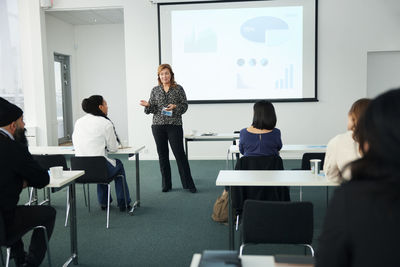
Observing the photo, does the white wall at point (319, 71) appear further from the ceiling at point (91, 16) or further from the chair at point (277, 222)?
the chair at point (277, 222)

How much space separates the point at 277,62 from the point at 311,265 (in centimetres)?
618

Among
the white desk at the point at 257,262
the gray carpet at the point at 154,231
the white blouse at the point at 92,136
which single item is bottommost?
the gray carpet at the point at 154,231

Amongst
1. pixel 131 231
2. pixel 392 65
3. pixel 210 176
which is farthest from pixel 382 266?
pixel 392 65

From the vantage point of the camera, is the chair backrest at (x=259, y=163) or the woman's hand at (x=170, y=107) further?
the woman's hand at (x=170, y=107)

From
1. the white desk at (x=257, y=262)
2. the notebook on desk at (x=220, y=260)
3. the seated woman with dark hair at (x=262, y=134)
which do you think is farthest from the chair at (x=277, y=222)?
the seated woman with dark hair at (x=262, y=134)

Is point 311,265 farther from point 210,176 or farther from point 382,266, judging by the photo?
point 210,176

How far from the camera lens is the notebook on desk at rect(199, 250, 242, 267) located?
118 cm

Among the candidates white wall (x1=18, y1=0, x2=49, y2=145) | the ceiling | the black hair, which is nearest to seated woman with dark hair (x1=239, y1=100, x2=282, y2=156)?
the black hair

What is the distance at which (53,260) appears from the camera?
2881 millimetres

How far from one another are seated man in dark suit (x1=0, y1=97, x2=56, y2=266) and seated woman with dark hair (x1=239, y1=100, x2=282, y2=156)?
1628 millimetres

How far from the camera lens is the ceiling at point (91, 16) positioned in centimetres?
815

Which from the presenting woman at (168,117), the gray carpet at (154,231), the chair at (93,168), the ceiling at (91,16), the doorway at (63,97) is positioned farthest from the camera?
the doorway at (63,97)

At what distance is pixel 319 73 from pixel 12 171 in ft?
19.8

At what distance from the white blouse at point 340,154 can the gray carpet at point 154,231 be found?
2.69 ft
